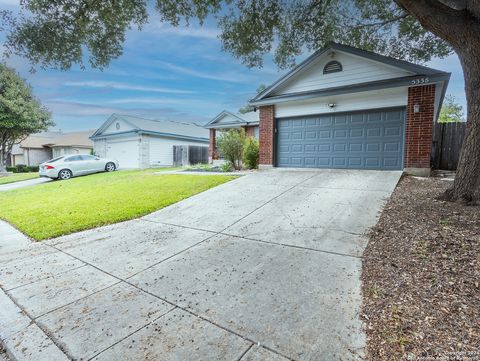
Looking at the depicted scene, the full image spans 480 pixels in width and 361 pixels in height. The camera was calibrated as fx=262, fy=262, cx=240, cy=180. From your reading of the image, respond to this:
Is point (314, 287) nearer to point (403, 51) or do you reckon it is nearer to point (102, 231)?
point (102, 231)

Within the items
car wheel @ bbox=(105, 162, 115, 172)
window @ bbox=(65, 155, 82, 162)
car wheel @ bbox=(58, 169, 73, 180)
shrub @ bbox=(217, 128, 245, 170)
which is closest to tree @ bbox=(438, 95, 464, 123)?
shrub @ bbox=(217, 128, 245, 170)

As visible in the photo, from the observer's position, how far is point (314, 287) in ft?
9.18

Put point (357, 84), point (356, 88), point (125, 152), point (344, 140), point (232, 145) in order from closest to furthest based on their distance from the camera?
1. point (356, 88)
2. point (357, 84)
3. point (344, 140)
4. point (232, 145)
5. point (125, 152)

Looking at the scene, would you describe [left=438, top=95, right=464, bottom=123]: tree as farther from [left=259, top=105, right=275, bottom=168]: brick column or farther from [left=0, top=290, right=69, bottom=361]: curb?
[left=0, top=290, right=69, bottom=361]: curb

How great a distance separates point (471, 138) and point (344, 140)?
5.20 m

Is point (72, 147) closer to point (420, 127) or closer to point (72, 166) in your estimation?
point (72, 166)

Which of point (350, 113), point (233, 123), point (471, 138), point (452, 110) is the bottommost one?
point (471, 138)

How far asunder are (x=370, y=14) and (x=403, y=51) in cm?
232

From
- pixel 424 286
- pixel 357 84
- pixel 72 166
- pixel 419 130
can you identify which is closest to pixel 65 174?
pixel 72 166

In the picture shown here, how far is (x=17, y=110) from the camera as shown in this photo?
21500 mm

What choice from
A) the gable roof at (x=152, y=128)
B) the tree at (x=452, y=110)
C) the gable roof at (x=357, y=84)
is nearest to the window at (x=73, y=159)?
the gable roof at (x=152, y=128)

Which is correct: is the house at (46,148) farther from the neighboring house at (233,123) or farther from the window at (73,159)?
the neighboring house at (233,123)

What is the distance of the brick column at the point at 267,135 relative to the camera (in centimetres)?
1129

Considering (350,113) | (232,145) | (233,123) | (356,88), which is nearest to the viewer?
(356,88)
